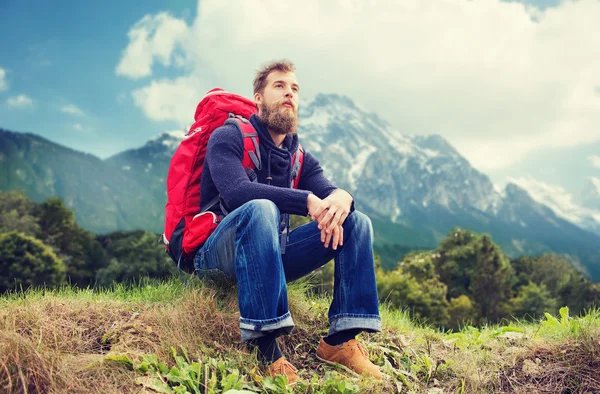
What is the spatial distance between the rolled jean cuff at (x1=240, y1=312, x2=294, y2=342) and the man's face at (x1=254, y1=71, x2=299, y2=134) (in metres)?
1.96

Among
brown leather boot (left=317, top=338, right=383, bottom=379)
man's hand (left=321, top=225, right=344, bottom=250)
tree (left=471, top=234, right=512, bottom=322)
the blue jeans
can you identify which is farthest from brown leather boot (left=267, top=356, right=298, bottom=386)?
tree (left=471, top=234, right=512, bottom=322)

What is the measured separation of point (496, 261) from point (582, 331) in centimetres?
5360

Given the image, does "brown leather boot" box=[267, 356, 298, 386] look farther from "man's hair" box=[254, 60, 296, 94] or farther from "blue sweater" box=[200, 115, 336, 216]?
"man's hair" box=[254, 60, 296, 94]

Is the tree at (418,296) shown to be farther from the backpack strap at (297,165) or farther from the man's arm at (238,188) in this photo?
the man's arm at (238,188)

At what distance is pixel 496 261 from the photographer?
53.0 m

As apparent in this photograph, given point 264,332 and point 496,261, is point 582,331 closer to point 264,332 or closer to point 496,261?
point 264,332

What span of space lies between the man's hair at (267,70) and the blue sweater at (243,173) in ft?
1.63

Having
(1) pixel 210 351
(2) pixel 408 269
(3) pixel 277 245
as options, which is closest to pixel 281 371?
(1) pixel 210 351

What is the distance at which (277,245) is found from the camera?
3656 mm

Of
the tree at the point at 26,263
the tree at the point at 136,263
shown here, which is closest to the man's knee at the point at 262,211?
the tree at the point at 136,263

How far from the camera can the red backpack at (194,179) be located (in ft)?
14.0

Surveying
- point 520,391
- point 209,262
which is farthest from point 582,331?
point 209,262

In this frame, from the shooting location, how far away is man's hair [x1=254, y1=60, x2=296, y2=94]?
15.9 ft

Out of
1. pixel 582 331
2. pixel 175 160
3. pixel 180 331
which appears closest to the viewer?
pixel 180 331
